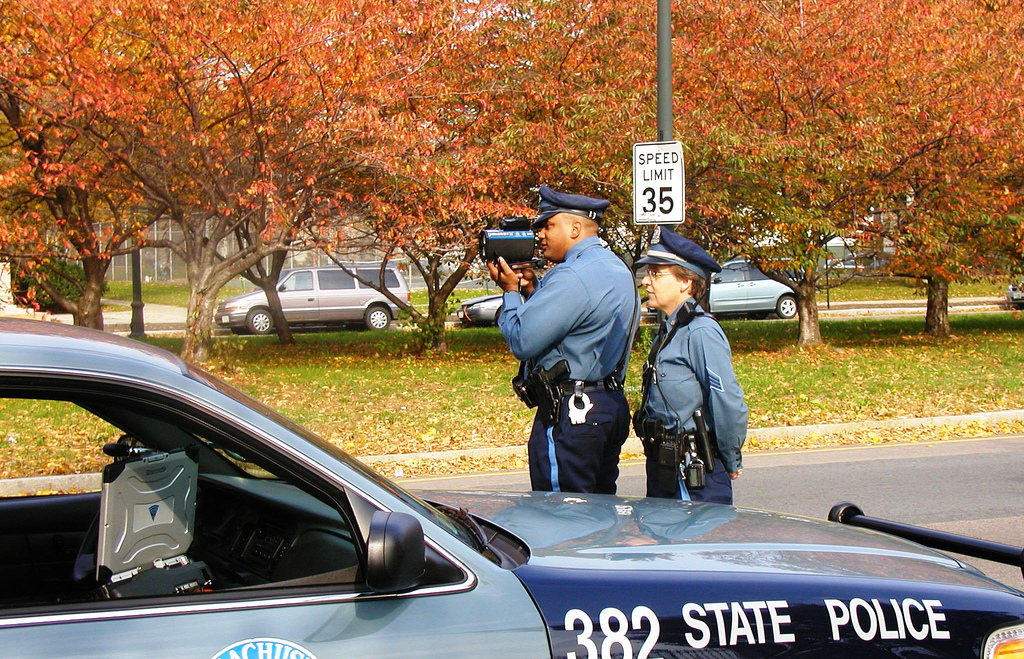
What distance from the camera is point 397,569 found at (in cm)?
221

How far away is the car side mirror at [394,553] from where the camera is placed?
2197mm

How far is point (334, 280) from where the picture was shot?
2845 cm

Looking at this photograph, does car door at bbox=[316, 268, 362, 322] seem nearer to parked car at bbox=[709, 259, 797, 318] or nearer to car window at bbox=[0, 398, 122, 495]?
parked car at bbox=[709, 259, 797, 318]

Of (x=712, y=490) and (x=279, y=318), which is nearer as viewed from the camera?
(x=712, y=490)

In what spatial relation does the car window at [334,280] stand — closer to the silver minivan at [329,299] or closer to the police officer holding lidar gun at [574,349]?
the silver minivan at [329,299]

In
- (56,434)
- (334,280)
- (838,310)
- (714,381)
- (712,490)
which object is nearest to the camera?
(56,434)

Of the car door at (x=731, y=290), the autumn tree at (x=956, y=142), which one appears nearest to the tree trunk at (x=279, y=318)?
the autumn tree at (x=956, y=142)

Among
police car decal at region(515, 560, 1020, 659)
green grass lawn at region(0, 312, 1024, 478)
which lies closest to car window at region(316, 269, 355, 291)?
green grass lawn at region(0, 312, 1024, 478)

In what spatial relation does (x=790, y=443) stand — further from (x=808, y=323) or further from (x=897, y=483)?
(x=808, y=323)

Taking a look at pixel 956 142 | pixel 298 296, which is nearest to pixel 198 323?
pixel 956 142

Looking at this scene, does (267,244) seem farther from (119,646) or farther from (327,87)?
(119,646)

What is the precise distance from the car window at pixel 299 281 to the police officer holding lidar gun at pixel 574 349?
2448 centimetres

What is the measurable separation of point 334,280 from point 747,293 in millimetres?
11860

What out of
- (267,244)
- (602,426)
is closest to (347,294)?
(267,244)
